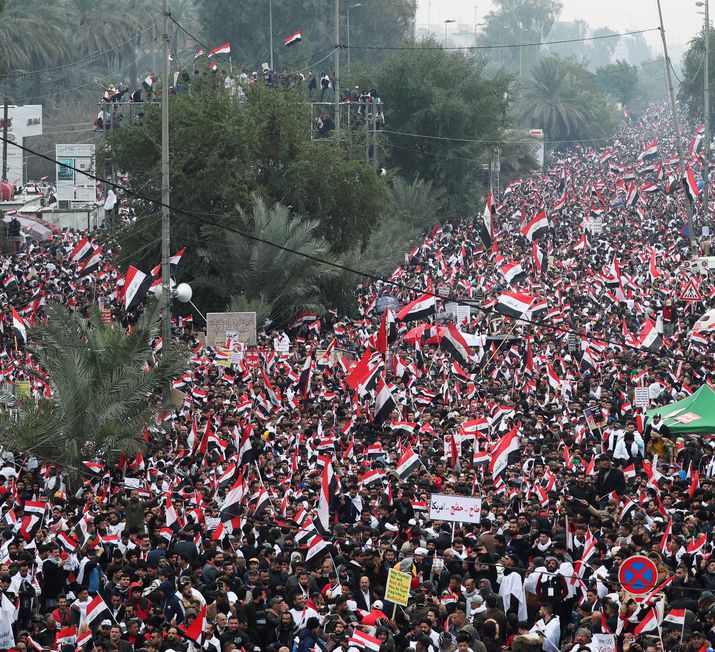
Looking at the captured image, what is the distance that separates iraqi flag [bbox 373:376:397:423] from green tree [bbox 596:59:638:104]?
12811 centimetres

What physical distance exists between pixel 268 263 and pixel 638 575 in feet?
79.6

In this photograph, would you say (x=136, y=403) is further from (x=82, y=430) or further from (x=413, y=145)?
(x=413, y=145)

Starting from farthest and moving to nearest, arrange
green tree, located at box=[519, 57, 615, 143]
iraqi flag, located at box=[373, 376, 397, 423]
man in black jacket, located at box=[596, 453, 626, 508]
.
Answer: green tree, located at box=[519, 57, 615, 143] → iraqi flag, located at box=[373, 376, 397, 423] → man in black jacket, located at box=[596, 453, 626, 508]

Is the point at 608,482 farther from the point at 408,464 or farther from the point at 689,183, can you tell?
the point at 689,183

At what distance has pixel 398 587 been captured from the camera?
44.9 ft

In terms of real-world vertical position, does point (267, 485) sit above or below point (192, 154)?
below

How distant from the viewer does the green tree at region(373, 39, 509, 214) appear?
203ft

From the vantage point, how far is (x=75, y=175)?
5881 cm

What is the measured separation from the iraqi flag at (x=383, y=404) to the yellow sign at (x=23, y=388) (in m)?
5.33

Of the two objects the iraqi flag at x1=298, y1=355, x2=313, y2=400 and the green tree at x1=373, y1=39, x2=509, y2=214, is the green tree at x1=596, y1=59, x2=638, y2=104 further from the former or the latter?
the iraqi flag at x1=298, y1=355, x2=313, y2=400

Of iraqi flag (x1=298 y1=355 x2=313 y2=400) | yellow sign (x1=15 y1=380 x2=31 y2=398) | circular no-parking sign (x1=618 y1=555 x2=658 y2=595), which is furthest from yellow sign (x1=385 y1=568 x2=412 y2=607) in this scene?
iraqi flag (x1=298 y1=355 x2=313 y2=400)

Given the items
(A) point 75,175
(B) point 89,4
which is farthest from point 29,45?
(A) point 75,175

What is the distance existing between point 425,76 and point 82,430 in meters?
42.9

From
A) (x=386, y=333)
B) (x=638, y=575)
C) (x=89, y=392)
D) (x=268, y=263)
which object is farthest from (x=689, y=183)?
(x=638, y=575)
